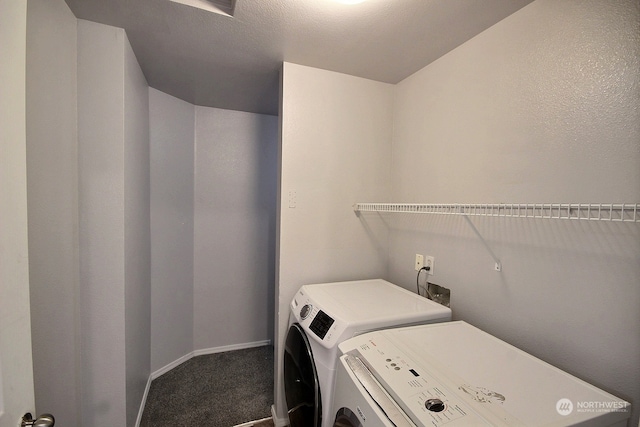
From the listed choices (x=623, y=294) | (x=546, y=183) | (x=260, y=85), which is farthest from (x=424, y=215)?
(x=260, y=85)

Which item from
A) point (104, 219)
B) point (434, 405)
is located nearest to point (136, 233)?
point (104, 219)

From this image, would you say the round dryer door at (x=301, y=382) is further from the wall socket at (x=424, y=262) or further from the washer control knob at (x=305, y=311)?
the wall socket at (x=424, y=262)

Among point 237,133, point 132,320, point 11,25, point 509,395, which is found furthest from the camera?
point 237,133

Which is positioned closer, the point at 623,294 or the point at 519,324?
the point at 623,294

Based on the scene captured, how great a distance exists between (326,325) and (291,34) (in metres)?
1.49

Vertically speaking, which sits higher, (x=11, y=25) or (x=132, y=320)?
(x=11, y=25)

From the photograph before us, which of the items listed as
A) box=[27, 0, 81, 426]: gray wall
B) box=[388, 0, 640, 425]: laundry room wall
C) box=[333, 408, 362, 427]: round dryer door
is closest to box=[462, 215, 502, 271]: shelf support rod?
box=[388, 0, 640, 425]: laundry room wall

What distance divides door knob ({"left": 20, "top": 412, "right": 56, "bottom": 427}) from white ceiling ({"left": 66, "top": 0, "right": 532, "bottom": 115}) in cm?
156

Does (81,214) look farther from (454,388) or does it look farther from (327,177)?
(454,388)

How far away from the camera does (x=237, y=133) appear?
2576mm

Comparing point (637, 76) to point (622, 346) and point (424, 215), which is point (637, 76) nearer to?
point (622, 346)

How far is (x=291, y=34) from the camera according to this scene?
1378 millimetres

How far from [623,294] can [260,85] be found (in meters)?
2.24

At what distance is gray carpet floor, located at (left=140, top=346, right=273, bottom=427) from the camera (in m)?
1.78
